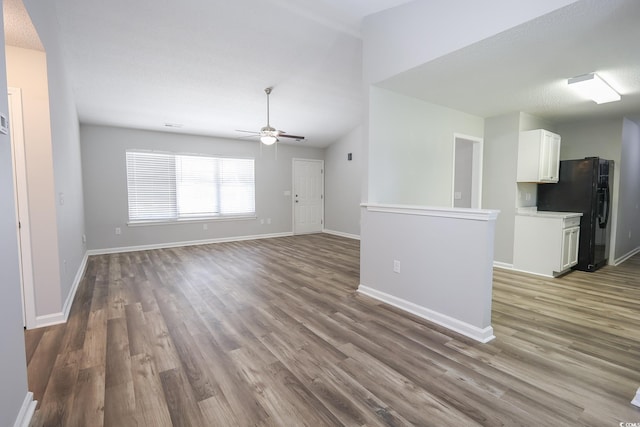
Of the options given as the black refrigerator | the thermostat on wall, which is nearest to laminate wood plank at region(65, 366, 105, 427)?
the thermostat on wall

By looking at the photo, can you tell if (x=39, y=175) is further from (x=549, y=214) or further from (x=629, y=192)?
(x=629, y=192)

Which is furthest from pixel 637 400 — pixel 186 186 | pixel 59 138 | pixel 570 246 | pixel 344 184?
pixel 186 186

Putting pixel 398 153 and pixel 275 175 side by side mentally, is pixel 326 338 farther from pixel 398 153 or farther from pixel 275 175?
pixel 275 175

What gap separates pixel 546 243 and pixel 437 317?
2.57 m

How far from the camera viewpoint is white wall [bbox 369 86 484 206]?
334 centimetres

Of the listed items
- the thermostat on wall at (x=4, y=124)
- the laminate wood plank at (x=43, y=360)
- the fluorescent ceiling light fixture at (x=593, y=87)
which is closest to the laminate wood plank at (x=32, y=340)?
the laminate wood plank at (x=43, y=360)

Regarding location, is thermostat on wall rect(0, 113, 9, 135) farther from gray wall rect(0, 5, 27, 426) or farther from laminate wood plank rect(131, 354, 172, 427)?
laminate wood plank rect(131, 354, 172, 427)

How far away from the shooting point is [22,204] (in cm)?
247

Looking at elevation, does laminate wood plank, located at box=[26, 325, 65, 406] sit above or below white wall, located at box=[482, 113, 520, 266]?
below

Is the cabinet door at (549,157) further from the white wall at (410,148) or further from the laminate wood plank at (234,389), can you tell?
the laminate wood plank at (234,389)

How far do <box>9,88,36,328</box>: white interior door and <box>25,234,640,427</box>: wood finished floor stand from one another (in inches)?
11.2

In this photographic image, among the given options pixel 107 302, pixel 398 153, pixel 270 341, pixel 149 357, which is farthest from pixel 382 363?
pixel 107 302

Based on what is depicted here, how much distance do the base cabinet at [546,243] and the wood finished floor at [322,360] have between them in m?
0.43

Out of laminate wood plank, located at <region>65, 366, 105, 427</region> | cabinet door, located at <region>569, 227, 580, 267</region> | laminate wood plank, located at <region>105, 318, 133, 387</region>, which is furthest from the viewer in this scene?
cabinet door, located at <region>569, 227, 580, 267</region>
